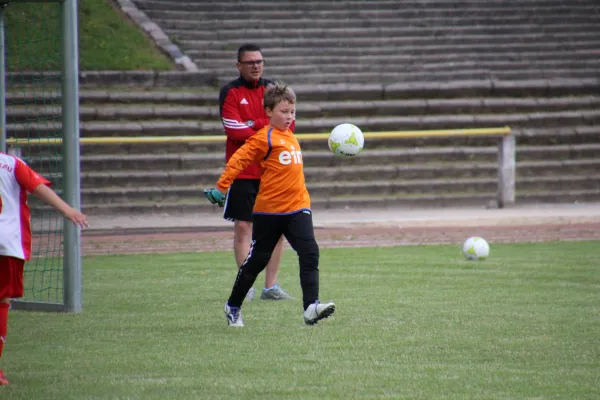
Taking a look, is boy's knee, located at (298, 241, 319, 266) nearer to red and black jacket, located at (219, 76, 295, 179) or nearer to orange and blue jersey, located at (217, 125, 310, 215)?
orange and blue jersey, located at (217, 125, 310, 215)

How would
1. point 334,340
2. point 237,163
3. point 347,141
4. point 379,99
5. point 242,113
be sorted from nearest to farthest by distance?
point 334,340 → point 237,163 → point 347,141 → point 242,113 → point 379,99

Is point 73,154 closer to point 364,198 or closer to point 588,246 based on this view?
point 588,246

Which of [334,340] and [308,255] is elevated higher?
[308,255]

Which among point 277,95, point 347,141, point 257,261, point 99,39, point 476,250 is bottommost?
point 476,250

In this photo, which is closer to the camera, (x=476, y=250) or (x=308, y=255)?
(x=308, y=255)

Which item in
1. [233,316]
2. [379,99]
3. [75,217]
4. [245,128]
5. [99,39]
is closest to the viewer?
[75,217]

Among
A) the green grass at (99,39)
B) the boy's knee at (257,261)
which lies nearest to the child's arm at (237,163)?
the boy's knee at (257,261)

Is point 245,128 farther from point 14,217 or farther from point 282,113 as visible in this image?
point 14,217

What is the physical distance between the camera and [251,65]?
806 centimetres

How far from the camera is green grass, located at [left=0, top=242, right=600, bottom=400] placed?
5047mm

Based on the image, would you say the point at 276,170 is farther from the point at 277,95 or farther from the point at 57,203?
the point at 57,203

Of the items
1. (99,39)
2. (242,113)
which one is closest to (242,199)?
(242,113)

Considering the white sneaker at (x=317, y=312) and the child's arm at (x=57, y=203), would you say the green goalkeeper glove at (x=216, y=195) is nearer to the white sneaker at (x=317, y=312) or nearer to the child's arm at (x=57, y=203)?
the white sneaker at (x=317, y=312)

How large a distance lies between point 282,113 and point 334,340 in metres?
1.60
